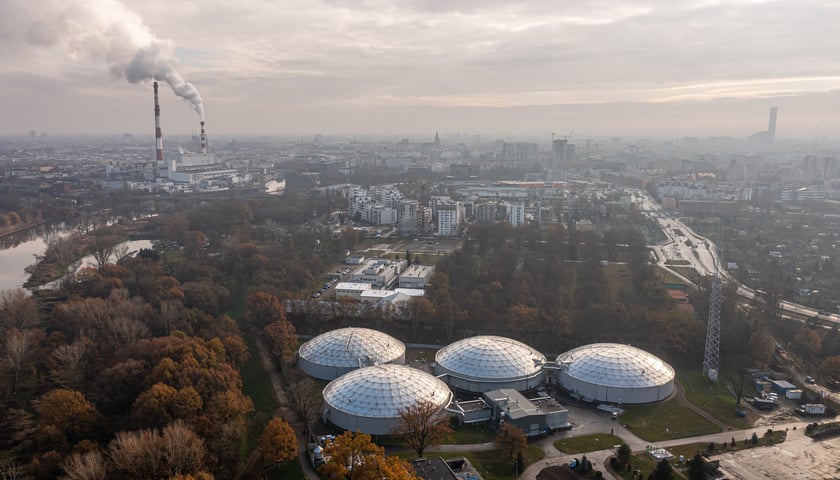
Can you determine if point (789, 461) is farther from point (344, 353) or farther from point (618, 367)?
point (344, 353)

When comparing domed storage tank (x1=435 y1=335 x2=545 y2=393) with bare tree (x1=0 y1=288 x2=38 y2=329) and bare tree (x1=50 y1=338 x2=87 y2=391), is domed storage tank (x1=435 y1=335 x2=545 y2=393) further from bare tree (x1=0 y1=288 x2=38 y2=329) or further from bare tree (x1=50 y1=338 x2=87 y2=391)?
bare tree (x1=0 y1=288 x2=38 y2=329)

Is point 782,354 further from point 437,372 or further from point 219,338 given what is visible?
point 219,338

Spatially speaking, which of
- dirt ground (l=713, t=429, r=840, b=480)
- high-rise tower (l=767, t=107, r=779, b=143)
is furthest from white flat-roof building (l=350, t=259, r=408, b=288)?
high-rise tower (l=767, t=107, r=779, b=143)

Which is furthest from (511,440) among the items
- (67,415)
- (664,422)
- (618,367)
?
(67,415)

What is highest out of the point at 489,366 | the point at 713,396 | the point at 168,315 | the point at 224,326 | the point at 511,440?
the point at 168,315

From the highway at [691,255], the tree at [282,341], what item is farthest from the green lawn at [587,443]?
the highway at [691,255]

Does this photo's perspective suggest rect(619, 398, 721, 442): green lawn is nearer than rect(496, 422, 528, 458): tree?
No
